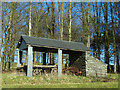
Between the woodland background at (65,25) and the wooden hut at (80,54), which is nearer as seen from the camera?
the wooden hut at (80,54)

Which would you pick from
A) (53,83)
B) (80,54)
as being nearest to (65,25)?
(80,54)

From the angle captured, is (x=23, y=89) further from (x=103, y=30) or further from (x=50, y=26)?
(x=103, y=30)

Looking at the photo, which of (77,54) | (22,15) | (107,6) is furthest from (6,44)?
(107,6)

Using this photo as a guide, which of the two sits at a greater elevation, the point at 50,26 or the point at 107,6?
the point at 107,6

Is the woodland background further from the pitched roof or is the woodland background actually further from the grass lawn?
the grass lawn

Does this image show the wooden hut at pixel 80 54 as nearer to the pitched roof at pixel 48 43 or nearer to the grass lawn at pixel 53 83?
the pitched roof at pixel 48 43

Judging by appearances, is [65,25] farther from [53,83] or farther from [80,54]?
[53,83]

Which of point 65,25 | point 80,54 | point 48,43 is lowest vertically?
point 80,54

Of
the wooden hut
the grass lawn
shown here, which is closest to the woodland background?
the wooden hut

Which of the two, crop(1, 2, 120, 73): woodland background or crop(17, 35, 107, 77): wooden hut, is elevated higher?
crop(1, 2, 120, 73): woodland background

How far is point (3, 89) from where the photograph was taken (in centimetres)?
658

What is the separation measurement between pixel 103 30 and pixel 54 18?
657 cm

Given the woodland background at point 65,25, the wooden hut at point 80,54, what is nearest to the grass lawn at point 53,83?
the wooden hut at point 80,54

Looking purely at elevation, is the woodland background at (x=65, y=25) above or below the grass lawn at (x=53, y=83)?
above
